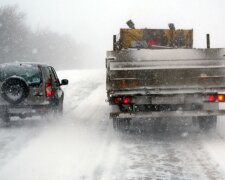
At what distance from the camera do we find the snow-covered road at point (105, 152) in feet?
22.3

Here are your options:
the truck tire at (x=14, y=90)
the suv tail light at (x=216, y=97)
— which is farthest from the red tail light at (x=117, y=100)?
the truck tire at (x=14, y=90)

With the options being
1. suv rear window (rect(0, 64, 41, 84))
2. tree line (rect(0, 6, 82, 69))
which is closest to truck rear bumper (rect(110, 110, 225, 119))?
suv rear window (rect(0, 64, 41, 84))

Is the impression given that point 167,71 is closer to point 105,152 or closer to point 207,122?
point 207,122

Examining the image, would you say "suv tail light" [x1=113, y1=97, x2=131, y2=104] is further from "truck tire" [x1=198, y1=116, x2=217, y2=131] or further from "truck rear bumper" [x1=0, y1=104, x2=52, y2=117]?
"truck rear bumper" [x1=0, y1=104, x2=52, y2=117]

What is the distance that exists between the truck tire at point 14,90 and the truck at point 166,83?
2700mm

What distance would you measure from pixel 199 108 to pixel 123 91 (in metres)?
1.55

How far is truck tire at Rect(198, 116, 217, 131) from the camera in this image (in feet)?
34.7

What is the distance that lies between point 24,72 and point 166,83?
4137mm

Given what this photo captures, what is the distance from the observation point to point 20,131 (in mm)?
Result: 11375

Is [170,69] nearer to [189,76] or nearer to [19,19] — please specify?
[189,76]

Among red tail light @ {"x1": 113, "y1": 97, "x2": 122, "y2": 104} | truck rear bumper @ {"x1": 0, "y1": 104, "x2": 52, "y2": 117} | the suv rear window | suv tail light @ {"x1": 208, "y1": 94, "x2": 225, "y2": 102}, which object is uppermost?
the suv rear window

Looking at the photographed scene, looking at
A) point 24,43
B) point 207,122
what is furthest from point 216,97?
point 24,43

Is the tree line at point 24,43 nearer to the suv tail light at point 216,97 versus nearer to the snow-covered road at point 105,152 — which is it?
the snow-covered road at point 105,152

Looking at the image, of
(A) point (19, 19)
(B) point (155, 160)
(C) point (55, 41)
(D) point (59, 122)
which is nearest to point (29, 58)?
(A) point (19, 19)
